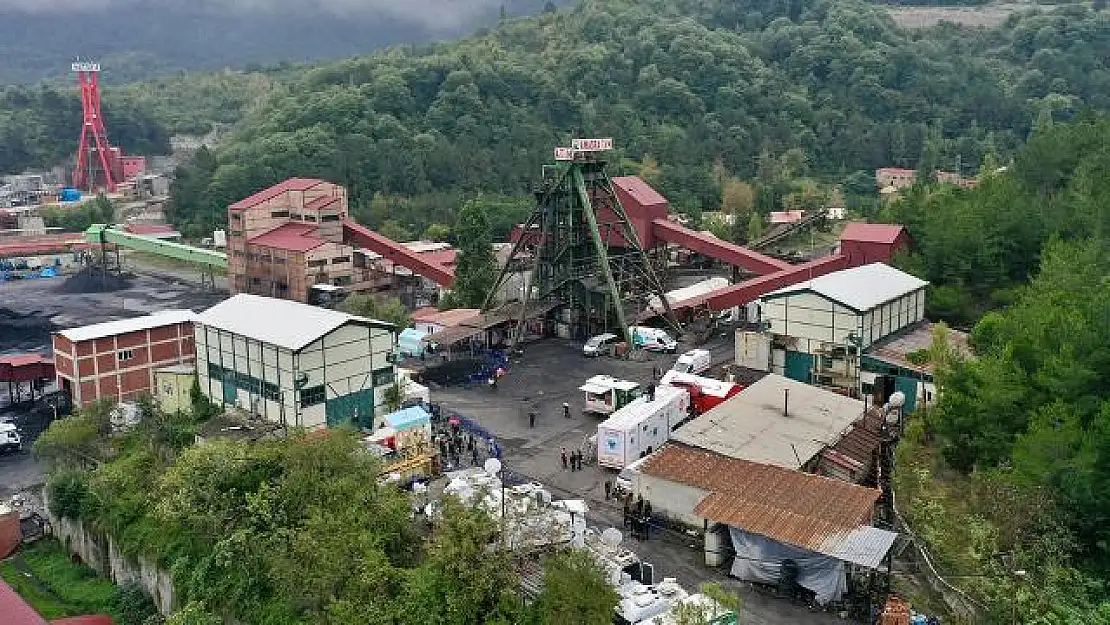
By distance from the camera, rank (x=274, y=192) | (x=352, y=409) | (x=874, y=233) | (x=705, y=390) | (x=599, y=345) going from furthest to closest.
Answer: (x=274, y=192) → (x=874, y=233) → (x=599, y=345) → (x=705, y=390) → (x=352, y=409)

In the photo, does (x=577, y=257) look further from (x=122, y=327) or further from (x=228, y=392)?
(x=122, y=327)

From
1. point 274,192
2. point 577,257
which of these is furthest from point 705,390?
point 274,192

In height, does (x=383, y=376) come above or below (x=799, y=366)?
above

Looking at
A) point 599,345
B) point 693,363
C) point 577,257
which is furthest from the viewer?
point 577,257

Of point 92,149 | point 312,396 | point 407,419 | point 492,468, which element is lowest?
point 492,468

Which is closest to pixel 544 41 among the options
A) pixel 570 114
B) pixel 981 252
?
pixel 570 114

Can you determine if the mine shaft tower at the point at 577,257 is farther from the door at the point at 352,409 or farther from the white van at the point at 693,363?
the door at the point at 352,409
